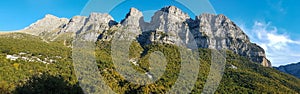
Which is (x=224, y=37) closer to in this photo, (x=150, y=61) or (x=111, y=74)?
(x=150, y=61)

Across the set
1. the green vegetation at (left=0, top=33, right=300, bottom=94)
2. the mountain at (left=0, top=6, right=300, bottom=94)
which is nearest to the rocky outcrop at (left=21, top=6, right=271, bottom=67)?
the mountain at (left=0, top=6, right=300, bottom=94)

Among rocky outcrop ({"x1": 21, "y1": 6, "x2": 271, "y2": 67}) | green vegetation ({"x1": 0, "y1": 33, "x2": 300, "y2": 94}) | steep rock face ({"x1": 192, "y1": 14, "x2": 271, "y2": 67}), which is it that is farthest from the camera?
steep rock face ({"x1": 192, "y1": 14, "x2": 271, "y2": 67})

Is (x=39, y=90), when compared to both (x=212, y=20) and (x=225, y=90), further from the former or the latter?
(x=212, y=20)

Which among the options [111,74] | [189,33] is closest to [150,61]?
[111,74]

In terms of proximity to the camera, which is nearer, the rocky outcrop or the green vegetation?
the green vegetation

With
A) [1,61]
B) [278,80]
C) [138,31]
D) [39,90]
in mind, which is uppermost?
[138,31]

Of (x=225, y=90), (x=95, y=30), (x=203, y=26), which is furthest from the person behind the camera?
(x=95, y=30)

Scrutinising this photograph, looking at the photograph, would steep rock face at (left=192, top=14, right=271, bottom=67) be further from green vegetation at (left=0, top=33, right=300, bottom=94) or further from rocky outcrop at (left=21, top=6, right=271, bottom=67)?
green vegetation at (left=0, top=33, right=300, bottom=94)

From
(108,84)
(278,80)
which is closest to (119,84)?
(108,84)
